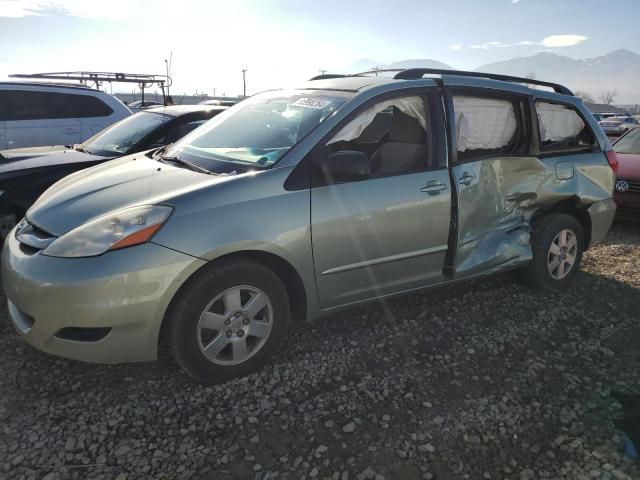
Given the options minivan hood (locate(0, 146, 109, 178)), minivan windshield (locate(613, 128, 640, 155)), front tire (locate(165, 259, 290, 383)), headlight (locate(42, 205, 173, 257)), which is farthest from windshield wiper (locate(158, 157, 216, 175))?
Result: minivan windshield (locate(613, 128, 640, 155))

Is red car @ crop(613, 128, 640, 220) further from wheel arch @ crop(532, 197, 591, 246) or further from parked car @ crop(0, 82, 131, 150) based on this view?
parked car @ crop(0, 82, 131, 150)

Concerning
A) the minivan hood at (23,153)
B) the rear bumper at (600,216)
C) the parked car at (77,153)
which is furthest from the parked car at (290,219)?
the minivan hood at (23,153)

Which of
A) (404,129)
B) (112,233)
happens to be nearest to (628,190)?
(404,129)

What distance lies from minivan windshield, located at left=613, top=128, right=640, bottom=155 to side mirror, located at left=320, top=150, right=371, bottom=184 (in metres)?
6.29

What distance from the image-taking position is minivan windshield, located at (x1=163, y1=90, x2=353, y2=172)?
299 cm

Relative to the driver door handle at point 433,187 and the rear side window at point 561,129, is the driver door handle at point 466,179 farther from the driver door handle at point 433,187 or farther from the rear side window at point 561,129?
the rear side window at point 561,129

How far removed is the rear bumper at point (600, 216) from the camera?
14.1 ft

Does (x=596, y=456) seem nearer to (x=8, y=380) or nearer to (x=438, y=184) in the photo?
(x=438, y=184)

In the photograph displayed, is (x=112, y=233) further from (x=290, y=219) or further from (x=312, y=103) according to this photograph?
(x=312, y=103)

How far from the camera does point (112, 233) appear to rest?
244 centimetres

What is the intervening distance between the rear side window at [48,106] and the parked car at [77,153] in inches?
83.8

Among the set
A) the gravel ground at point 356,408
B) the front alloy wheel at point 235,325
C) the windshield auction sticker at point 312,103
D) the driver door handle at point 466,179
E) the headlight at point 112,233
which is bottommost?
the gravel ground at point 356,408

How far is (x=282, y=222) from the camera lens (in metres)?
2.70

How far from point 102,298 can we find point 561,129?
381 centimetres
